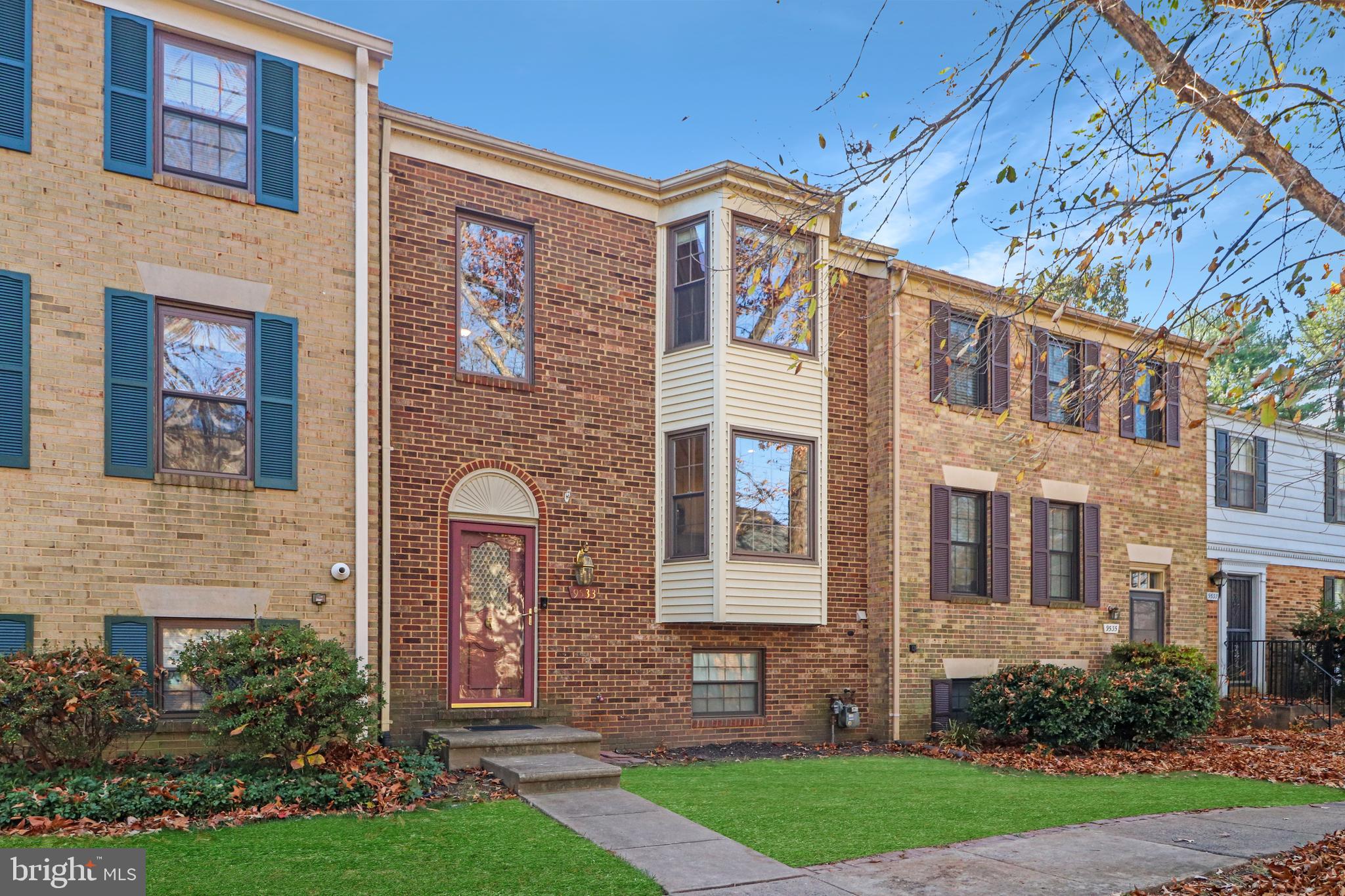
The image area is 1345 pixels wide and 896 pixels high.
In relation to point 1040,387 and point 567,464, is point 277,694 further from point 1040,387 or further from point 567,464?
point 1040,387

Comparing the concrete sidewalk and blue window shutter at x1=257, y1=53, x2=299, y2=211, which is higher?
blue window shutter at x1=257, y1=53, x2=299, y2=211

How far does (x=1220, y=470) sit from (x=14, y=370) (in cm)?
1951

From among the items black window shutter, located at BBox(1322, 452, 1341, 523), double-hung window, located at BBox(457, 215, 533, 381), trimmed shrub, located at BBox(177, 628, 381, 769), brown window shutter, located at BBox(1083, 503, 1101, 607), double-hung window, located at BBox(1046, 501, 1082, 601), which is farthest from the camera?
black window shutter, located at BBox(1322, 452, 1341, 523)

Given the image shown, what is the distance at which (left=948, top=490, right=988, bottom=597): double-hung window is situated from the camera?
1598 centimetres

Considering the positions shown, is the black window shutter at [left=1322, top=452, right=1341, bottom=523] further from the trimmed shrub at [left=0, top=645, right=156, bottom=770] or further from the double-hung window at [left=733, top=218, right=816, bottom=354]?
the trimmed shrub at [left=0, top=645, right=156, bottom=770]

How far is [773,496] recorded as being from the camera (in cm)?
1380

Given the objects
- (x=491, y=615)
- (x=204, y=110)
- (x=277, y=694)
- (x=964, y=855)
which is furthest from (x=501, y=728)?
(x=204, y=110)

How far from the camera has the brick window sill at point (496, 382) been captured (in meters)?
12.0

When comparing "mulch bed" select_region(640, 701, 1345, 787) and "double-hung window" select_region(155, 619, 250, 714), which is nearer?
"double-hung window" select_region(155, 619, 250, 714)

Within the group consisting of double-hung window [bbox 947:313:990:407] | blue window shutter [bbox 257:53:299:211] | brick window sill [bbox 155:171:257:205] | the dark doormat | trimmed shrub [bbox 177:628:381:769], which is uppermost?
blue window shutter [bbox 257:53:299:211]

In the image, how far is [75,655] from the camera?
8617mm

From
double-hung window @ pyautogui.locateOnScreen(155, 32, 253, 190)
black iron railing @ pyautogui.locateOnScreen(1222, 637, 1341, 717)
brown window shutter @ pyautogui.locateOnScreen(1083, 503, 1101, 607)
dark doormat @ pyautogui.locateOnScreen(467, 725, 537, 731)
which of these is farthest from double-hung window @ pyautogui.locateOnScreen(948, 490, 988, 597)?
double-hung window @ pyautogui.locateOnScreen(155, 32, 253, 190)

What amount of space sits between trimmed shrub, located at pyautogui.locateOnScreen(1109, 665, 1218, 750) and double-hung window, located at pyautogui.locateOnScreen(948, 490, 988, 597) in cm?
238

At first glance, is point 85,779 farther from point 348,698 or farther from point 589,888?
point 589,888
